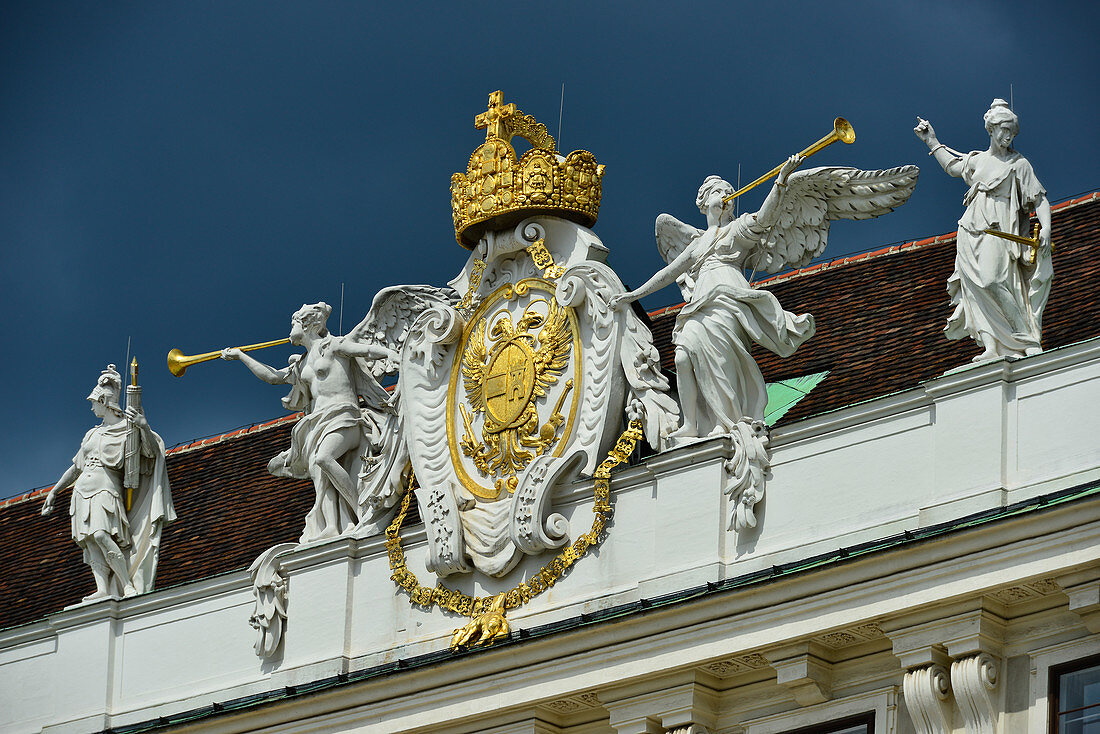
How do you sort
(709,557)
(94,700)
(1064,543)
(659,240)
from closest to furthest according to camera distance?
(1064,543), (709,557), (659,240), (94,700)

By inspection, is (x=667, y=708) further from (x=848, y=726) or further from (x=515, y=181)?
(x=515, y=181)

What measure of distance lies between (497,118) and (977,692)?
667cm

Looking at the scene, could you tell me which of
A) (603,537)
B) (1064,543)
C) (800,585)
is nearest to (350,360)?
(603,537)

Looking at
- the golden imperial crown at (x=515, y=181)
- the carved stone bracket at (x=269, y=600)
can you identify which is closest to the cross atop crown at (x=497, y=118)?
the golden imperial crown at (x=515, y=181)

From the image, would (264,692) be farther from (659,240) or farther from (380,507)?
(659,240)

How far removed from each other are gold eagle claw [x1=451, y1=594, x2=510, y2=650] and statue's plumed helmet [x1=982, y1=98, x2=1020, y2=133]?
16.8 feet

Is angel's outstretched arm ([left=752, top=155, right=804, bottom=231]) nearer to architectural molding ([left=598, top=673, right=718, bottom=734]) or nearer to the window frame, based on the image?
architectural molding ([left=598, top=673, right=718, bottom=734])

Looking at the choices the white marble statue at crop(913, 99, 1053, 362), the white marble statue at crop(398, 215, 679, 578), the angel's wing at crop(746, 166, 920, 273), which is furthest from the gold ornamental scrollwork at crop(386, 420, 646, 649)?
the white marble statue at crop(913, 99, 1053, 362)

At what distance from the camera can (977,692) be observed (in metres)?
22.1

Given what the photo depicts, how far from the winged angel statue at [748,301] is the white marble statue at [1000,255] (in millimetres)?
601

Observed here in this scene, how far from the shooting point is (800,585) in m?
22.9

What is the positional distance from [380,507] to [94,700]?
317 cm

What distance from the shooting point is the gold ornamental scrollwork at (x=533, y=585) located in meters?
24.6

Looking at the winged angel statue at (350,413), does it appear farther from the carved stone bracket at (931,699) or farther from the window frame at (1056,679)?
the window frame at (1056,679)
